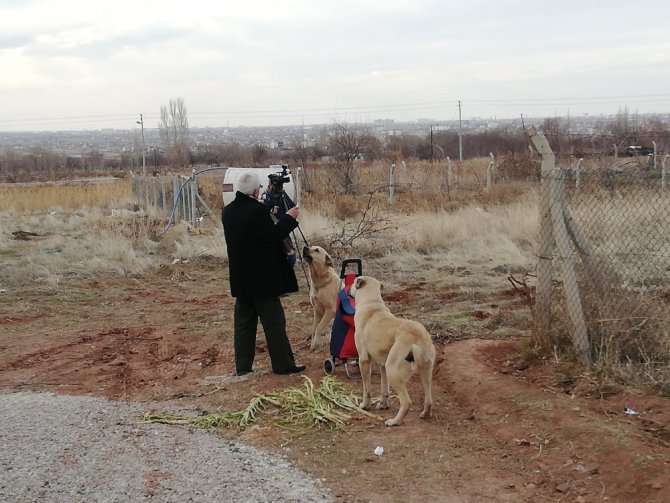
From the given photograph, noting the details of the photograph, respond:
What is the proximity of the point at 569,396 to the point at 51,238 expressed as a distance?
1545 cm

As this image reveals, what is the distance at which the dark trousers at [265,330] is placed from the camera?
681 centimetres

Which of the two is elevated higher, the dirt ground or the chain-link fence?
the chain-link fence

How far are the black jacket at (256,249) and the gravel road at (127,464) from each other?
4.98 feet

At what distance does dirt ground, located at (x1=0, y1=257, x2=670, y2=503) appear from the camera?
4.44 m

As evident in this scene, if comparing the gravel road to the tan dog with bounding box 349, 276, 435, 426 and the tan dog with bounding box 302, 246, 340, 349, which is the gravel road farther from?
the tan dog with bounding box 302, 246, 340, 349

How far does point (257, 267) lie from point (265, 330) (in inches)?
24.8

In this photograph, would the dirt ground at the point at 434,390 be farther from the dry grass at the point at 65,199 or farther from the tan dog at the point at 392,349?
the dry grass at the point at 65,199

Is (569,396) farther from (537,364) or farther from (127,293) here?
(127,293)

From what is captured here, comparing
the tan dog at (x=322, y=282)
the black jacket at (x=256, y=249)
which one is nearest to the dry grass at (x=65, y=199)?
the tan dog at (x=322, y=282)

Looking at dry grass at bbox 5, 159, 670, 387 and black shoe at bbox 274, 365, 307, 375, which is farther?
black shoe at bbox 274, 365, 307, 375

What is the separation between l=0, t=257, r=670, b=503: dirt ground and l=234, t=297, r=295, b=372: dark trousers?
0.19 meters

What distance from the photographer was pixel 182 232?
A: 17.2 m

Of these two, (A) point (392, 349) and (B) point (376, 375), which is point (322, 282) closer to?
(B) point (376, 375)

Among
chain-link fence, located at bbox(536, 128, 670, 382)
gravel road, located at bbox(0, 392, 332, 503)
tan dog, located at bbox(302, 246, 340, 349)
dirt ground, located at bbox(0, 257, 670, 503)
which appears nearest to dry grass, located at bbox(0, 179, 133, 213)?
dirt ground, located at bbox(0, 257, 670, 503)
